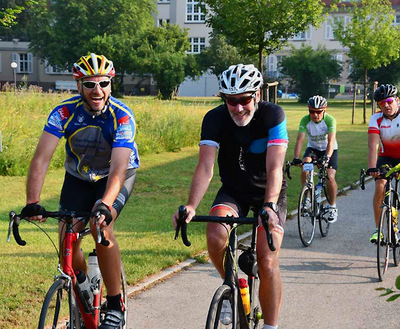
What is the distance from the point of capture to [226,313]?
4027 mm

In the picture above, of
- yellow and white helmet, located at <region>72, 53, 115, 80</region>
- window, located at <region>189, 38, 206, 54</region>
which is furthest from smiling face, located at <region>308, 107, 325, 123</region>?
window, located at <region>189, 38, 206, 54</region>

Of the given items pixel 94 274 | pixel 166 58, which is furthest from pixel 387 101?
pixel 166 58

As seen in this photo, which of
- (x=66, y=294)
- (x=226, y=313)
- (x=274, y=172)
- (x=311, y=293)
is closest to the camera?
(x=226, y=313)

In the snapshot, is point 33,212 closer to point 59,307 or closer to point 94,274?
point 59,307

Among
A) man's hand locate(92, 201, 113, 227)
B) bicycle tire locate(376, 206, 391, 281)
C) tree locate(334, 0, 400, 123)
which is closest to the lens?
man's hand locate(92, 201, 113, 227)

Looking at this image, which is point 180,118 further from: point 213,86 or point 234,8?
point 213,86

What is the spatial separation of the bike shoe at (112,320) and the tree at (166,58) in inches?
2154

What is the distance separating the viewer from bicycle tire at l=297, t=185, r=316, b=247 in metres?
8.85

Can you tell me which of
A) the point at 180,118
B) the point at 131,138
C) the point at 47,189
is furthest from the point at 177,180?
the point at 131,138

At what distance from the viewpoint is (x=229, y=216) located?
13.6ft

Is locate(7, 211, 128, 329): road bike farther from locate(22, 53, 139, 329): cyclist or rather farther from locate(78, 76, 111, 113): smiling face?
locate(78, 76, 111, 113): smiling face

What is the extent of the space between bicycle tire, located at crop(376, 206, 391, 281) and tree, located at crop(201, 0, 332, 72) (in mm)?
11506

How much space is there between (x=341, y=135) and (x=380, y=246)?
70.0ft

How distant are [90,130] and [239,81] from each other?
1052mm
